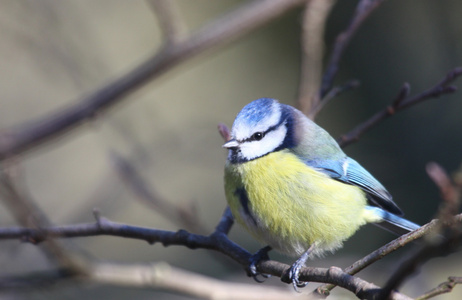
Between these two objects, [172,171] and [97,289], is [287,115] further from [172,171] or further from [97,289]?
[97,289]

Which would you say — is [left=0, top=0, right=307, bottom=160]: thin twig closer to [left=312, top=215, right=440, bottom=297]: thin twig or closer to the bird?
the bird

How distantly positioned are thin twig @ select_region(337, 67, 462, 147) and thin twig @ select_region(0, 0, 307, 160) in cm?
57

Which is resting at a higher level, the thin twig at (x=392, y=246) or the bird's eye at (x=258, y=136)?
the bird's eye at (x=258, y=136)

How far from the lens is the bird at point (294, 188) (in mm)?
1726

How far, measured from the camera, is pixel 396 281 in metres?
0.85

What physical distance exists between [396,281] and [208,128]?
207 cm

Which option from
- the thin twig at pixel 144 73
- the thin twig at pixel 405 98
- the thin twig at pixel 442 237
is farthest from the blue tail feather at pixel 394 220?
the thin twig at pixel 442 237

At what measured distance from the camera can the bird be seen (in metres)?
1.73

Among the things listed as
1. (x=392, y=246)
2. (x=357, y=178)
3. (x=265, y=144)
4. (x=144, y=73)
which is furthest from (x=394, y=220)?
(x=144, y=73)

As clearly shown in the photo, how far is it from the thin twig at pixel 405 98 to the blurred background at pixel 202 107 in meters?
1.24

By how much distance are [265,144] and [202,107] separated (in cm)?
255

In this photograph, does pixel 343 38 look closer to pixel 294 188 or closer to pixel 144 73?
pixel 294 188

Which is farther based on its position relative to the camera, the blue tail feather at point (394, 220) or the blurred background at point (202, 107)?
the blurred background at point (202, 107)

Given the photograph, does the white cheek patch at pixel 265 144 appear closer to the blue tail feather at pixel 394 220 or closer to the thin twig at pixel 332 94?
the thin twig at pixel 332 94
